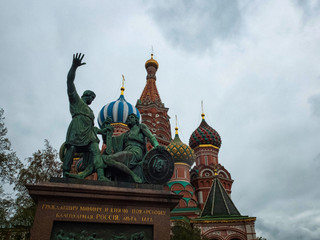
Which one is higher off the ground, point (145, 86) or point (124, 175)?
point (145, 86)

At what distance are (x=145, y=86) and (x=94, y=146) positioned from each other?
47.9m

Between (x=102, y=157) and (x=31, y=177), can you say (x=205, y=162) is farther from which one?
(x=102, y=157)

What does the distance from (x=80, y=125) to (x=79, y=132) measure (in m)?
0.23

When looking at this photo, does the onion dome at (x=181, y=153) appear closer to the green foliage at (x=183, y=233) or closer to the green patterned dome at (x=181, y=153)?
the green patterned dome at (x=181, y=153)

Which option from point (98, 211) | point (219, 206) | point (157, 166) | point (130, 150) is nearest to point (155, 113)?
point (219, 206)

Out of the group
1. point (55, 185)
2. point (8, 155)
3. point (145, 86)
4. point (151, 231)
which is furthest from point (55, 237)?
point (145, 86)

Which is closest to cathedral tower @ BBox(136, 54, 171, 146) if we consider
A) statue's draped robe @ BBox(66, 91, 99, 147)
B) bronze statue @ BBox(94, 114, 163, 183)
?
bronze statue @ BBox(94, 114, 163, 183)

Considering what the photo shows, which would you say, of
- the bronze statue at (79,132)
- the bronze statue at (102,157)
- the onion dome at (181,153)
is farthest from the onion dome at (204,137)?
the bronze statue at (79,132)

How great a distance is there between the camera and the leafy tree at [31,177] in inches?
657

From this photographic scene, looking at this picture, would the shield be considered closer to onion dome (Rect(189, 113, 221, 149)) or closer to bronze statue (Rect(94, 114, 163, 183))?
bronze statue (Rect(94, 114, 163, 183))

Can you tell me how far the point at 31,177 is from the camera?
18.1 metres

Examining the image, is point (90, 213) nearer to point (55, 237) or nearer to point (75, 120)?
point (55, 237)

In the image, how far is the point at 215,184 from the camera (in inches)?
1090

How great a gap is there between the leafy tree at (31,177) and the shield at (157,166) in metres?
11.8
